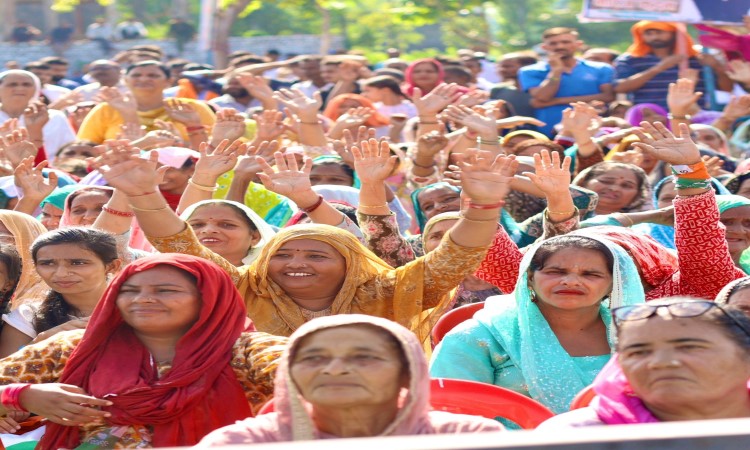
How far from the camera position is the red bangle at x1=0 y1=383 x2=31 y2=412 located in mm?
3213

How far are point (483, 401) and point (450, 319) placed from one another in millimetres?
940

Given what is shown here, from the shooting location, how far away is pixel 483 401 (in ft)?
10.8

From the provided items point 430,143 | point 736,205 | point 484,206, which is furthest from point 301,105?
point 484,206

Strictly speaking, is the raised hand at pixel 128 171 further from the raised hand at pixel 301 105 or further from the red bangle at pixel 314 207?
the raised hand at pixel 301 105

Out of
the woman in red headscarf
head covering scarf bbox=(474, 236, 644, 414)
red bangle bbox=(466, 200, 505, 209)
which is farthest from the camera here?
red bangle bbox=(466, 200, 505, 209)

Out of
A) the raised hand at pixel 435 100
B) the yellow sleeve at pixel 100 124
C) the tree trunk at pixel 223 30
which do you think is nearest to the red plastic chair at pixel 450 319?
the raised hand at pixel 435 100

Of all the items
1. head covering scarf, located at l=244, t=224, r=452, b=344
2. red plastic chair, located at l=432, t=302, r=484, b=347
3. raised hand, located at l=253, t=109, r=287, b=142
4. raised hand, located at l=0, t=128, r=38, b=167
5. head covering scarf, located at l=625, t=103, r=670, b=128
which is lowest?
head covering scarf, located at l=625, t=103, r=670, b=128

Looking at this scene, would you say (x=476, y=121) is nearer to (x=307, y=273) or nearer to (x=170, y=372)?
(x=307, y=273)

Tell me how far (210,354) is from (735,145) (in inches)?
221

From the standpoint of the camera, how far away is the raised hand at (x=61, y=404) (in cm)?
319

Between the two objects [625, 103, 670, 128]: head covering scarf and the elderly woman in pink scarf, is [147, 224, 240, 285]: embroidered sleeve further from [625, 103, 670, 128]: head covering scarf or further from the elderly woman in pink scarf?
[625, 103, 670, 128]: head covering scarf

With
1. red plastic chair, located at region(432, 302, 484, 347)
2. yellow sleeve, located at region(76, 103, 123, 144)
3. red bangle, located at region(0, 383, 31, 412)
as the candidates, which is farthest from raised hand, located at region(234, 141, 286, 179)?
red bangle, located at region(0, 383, 31, 412)

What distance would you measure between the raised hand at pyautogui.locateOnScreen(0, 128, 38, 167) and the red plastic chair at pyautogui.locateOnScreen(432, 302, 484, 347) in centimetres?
295

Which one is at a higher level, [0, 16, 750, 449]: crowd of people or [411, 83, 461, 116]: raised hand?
[0, 16, 750, 449]: crowd of people
